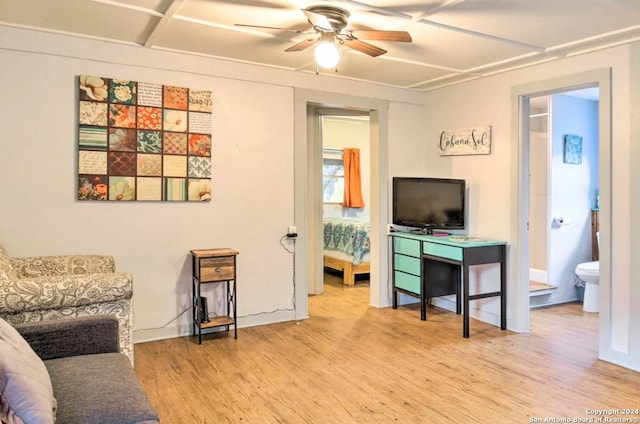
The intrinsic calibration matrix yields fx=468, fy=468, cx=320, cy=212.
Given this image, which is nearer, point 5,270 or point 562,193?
point 5,270

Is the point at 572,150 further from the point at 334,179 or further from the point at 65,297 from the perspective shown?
the point at 65,297

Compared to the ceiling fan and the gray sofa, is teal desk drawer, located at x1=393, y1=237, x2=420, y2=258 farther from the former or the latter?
the gray sofa

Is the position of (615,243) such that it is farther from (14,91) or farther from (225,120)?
(14,91)

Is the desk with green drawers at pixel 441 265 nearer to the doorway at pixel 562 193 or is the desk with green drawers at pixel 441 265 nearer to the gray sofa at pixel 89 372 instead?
the doorway at pixel 562 193

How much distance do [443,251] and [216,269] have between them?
2016mm

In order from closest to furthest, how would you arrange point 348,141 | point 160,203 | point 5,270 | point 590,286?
point 5,270
point 160,203
point 590,286
point 348,141

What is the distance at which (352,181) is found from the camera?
8219 mm

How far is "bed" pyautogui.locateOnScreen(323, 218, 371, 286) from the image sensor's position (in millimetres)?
6215

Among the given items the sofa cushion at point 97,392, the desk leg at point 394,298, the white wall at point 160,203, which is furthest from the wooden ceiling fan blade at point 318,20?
the desk leg at point 394,298

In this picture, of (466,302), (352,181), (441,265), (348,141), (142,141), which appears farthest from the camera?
(348,141)

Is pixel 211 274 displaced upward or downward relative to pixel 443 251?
downward

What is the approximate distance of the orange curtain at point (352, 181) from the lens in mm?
8227

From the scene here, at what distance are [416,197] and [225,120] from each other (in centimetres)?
207

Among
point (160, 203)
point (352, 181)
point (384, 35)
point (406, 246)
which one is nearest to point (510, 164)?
point (406, 246)
